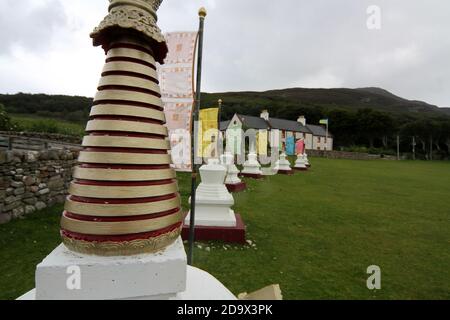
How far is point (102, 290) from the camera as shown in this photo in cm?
161

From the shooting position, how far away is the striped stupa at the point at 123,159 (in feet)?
5.52

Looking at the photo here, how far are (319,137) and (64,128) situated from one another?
6023 cm

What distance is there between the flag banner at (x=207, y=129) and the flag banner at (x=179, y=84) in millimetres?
3037

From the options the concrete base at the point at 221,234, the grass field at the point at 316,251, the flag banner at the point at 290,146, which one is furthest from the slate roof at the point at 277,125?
the concrete base at the point at 221,234

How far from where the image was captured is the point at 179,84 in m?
3.20

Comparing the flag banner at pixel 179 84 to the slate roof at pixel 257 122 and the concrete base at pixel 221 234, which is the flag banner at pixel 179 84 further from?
the slate roof at pixel 257 122

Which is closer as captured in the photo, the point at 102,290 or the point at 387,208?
the point at 102,290

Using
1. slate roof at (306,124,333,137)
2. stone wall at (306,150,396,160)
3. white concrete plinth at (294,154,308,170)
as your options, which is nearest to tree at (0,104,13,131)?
white concrete plinth at (294,154,308,170)

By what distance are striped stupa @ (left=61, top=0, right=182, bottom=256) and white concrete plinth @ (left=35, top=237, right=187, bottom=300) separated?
0.24ft

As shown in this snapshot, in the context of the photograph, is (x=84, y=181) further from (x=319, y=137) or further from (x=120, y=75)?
(x=319, y=137)

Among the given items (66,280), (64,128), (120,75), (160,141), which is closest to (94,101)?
(120,75)

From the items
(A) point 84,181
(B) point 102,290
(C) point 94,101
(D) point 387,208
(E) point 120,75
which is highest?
(E) point 120,75

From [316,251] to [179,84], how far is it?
15.0 feet

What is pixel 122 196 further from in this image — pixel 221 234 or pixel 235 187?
pixel 235 187
